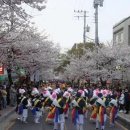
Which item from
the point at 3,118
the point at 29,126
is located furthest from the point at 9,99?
the point at 29,126

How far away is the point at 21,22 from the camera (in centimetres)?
2028

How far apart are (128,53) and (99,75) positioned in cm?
398

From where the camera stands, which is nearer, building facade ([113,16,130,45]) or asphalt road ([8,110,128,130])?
asphalt road ([8,110,128,130])

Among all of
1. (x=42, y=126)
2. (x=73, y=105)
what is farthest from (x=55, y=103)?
(x=42, y=126)

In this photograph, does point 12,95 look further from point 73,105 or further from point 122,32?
point 122,32

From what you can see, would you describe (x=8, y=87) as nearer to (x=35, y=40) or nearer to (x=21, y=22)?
(x=35, y=40)

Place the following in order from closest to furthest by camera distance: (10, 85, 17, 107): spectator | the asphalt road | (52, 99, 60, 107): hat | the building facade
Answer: (52, 99, 60, 107): hat
the asphalt road
(10, 85, 17, 107): spectator
the building facade

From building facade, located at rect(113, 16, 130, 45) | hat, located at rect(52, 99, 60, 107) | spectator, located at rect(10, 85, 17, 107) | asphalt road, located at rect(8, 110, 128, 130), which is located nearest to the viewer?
hat, located at rect(52, 99, 60, 107)

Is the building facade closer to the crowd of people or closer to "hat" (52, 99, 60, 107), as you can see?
the crowd of people

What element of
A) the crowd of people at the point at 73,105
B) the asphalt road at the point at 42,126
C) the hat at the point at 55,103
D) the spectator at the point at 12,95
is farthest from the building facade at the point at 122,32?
the hat at the point at 55,103

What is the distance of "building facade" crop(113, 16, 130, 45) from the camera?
6981 centimetres

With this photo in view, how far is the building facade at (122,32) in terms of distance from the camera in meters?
69.8

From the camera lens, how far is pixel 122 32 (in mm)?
76125

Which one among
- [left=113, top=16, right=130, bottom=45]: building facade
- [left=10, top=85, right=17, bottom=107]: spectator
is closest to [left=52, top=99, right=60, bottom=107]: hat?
[left=10, top=85, right=17, bottom=107]: spectator
